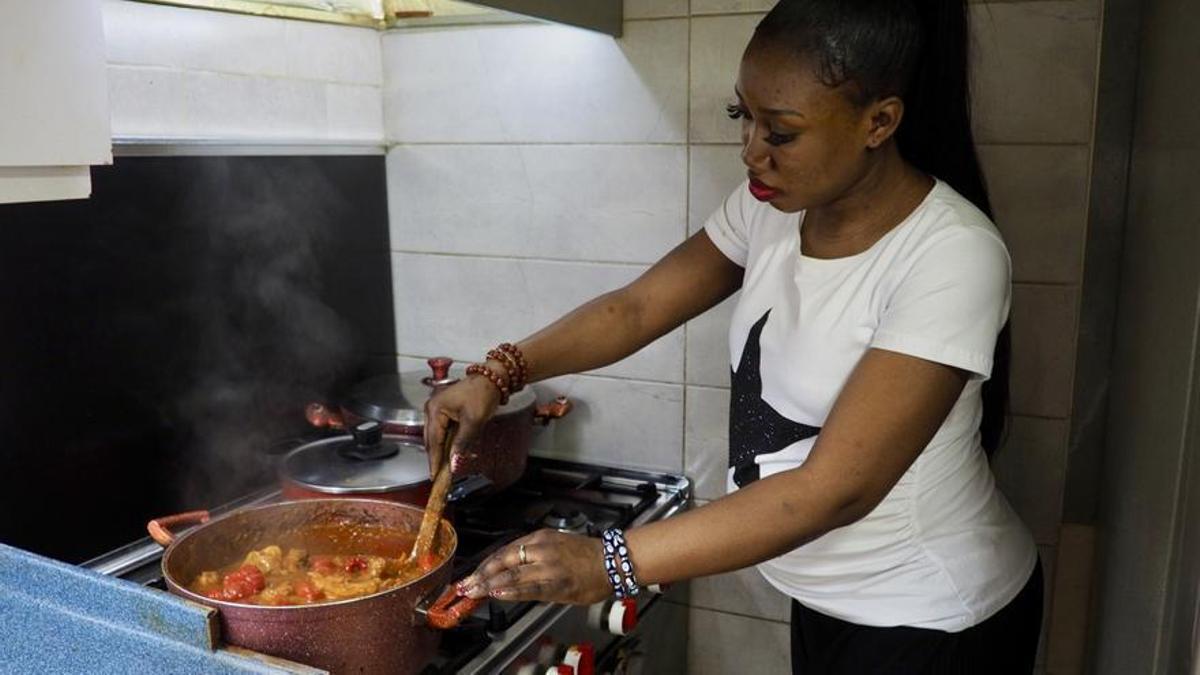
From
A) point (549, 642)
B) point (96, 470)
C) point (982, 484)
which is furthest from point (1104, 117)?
point (96, 470)

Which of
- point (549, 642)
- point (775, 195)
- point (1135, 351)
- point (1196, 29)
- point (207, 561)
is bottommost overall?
point (549, 642)

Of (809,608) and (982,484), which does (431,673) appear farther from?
(982,484)

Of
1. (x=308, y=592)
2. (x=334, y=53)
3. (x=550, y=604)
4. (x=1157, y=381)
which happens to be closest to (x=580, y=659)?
(x=550, y=604)

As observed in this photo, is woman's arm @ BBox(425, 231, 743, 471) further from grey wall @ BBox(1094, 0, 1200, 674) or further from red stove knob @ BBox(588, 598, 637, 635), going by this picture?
grey wall @ BBox(1094, 0, 1200, 674)

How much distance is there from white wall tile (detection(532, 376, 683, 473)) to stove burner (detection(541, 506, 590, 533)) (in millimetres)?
220

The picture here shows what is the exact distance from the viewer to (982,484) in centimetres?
111

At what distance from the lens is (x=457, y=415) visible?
116 centimetres

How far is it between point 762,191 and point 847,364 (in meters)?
0.20

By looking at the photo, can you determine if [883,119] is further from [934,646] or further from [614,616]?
[614,616]

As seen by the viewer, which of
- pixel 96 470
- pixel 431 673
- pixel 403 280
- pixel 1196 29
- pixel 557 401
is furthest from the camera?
pixel 403 280

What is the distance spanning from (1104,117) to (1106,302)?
26 cm

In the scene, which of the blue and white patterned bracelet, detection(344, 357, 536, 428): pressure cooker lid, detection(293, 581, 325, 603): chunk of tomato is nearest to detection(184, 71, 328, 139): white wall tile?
detection(344, 357, 536, 428): pressure cooker lid

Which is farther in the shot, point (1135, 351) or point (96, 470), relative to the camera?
point (96, 470)

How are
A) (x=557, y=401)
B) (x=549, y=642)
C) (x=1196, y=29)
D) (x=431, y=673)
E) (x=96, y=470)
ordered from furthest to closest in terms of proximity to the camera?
(x=557, y=401)
(x=96, y=470)
(x=549, y=642)
(x=431, y=673)
(x=1196, y=29)
